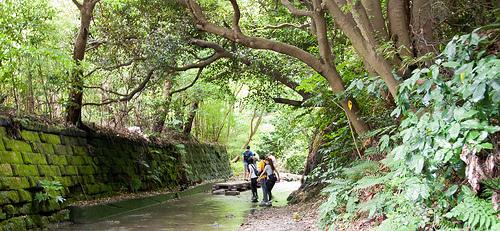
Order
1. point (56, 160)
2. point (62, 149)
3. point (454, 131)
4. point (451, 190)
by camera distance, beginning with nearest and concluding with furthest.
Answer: point (454, 131) < point (451, 190) < point (56, 160) < point (62, 149)

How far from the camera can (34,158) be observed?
391 inches

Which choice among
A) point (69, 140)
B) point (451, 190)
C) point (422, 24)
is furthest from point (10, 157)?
point (451, 190)

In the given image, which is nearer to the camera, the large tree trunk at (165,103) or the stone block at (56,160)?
the stone block at (56,160)

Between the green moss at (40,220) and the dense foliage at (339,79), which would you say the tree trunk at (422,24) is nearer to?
the dense foliage at (339,79)

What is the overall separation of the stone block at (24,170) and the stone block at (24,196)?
0.37 meters

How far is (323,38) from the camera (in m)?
7.89

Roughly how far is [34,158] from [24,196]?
3.82 ft

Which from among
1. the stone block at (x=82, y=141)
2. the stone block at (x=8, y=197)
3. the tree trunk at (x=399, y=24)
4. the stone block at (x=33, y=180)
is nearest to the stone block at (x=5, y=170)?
the stone block at (x=8, y=197)

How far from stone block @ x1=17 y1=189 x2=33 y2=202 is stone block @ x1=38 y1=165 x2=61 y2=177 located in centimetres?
84

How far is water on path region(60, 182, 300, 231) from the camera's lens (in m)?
9.55

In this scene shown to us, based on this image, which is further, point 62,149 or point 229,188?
point 229,188

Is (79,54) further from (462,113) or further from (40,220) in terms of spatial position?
(462,113)

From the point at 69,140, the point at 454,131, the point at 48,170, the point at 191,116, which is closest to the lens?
the point at 454,131

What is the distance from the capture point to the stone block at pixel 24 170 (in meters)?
9.03
